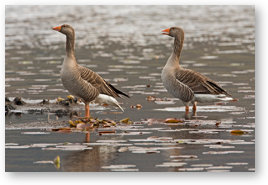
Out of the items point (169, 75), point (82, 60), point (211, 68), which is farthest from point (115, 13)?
point (169, 75)

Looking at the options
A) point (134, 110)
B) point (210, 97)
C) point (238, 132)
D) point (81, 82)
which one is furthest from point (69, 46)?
point (238, 132)

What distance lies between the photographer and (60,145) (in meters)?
13.7

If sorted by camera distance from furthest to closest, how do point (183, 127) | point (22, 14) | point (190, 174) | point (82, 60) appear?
point (22, 14), point (82, 60), point (183, 127), point (190, 174)

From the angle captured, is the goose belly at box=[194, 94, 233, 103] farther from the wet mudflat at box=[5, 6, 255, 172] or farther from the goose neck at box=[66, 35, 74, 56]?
the goose neck at box=[66, 35, 74, 56]

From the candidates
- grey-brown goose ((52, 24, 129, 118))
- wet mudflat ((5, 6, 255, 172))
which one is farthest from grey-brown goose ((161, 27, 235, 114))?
grey-brown goose ((52, 24, 129, 118))

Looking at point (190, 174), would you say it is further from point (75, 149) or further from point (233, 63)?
point (233, 63)

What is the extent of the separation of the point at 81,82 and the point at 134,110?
2288mm

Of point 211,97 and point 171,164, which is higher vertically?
point 211,97

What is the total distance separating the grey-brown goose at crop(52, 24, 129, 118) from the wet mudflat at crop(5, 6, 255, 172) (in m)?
0.64

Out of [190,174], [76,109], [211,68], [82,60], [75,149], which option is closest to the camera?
[190,174]

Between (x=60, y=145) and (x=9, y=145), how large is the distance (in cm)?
104

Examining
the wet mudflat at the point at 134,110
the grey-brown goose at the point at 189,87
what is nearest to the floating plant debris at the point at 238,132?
the wet mudflat at the point at 134,110

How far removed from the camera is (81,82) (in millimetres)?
16391

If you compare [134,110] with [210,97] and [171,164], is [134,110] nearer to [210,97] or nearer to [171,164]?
[210,97]
